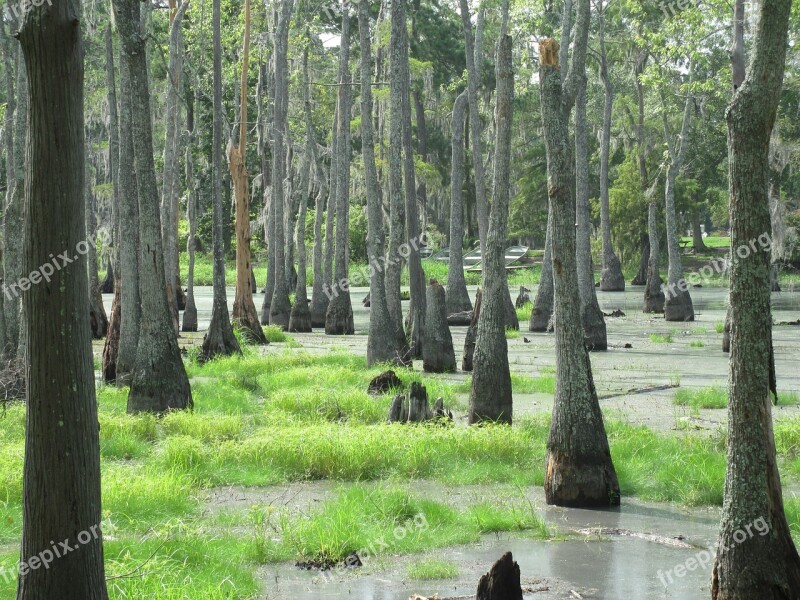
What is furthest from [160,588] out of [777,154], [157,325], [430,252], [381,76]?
[430,252]

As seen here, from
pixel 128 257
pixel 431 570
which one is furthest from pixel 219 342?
pixel 431 570

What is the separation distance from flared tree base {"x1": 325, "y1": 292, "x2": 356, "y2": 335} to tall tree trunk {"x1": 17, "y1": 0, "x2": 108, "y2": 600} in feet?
67.3

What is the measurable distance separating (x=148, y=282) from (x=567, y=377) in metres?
6.17

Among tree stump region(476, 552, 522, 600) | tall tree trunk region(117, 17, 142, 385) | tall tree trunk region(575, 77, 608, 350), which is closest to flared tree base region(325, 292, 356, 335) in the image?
tall tree trunk region(575, 77, 608, 350)

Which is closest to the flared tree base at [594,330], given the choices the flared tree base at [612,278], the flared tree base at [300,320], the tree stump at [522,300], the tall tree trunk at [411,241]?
the tall tree trunk at [411,241]

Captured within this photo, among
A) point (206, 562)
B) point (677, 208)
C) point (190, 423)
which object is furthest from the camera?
point (677, 208)

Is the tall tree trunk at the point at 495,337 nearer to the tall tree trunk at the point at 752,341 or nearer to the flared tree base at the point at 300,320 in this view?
the tall tree trunk at the point at 752,341

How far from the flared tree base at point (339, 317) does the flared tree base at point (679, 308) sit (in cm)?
853

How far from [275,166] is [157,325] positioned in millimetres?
16120

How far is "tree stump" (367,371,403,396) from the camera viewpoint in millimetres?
14445

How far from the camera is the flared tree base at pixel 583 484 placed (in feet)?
28.7

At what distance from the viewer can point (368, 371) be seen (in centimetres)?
1684

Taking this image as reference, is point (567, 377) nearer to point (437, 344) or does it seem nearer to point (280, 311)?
point (437, 344)

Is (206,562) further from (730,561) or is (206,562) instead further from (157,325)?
(157,325)
